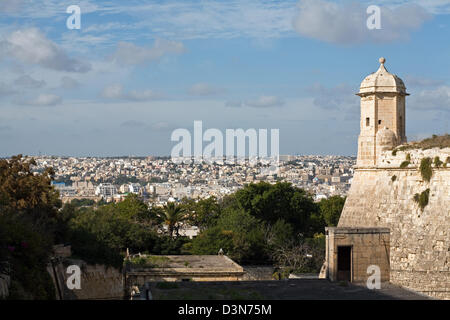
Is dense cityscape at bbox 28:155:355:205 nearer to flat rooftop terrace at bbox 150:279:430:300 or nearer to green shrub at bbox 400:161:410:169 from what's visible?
green shrub at bbox 400:161:410:169

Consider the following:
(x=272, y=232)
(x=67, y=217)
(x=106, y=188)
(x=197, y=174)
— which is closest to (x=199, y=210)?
(x=272, y=232)

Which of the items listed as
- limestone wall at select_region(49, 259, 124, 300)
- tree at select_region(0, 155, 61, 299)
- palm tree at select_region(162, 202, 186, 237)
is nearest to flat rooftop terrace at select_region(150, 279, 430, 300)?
tree at select_region(0, 155, 61, 299)

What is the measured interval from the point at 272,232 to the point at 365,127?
17524 millimetres

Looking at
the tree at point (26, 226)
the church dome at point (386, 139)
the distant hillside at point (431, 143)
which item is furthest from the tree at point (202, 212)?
the distant hillside at point (431, 143)

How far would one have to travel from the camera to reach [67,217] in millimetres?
25750

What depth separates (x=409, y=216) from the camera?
71.3 feet

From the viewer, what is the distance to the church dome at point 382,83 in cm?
2367

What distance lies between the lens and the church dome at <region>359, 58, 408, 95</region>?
23672mm

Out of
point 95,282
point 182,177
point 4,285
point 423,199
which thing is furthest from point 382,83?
point 182,177

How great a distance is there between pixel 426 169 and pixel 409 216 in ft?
5.48

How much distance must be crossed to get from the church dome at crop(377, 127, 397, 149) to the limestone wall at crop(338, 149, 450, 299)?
1.57 feet

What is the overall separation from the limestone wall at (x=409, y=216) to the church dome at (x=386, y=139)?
0.48m

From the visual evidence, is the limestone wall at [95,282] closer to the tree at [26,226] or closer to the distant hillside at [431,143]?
the tree at [26,226]

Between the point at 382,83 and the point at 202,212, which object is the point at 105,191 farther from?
the point at 382,83
